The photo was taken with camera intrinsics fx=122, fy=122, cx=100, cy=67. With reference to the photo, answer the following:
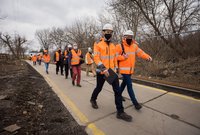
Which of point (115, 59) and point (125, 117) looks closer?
point (125, 117)

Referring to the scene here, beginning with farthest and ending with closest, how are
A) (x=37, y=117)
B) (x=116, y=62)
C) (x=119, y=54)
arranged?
1. (x=119, y=54)
2. (x=116, y=62)
3. (x=37, y=117)

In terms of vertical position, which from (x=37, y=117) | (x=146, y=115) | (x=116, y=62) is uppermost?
(x=116, y=62)

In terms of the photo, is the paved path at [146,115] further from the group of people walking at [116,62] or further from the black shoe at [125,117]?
the group of people walking at [116,62]

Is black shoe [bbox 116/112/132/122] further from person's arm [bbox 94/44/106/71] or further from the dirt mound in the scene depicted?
person's arm [bbox 94/44/106/71]

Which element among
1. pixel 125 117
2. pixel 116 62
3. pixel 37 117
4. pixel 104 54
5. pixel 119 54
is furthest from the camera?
pixel 119 54

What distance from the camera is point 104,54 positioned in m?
2.95

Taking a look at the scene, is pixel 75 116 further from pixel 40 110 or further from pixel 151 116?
pixel 151 116

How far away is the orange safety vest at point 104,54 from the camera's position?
2902mm

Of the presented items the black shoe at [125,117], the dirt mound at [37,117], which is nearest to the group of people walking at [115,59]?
the black shoe at [125,117]

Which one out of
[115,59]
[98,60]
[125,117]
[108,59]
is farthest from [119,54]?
[125,117]

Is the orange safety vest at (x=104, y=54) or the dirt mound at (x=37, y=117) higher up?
the orange safety vest at (x=104, y=54)

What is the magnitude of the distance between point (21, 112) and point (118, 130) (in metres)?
2.59

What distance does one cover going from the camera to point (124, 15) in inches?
504

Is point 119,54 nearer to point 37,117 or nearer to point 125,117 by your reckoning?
point 125,117
